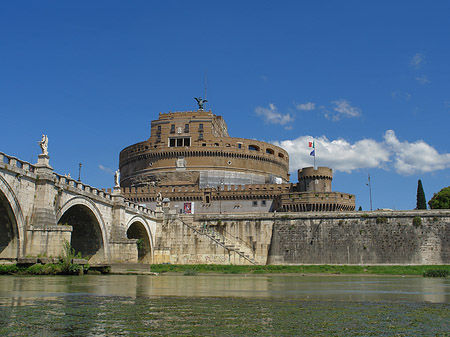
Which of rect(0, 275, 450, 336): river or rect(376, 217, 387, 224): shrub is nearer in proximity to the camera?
rect(0, 275, 450, 336): river

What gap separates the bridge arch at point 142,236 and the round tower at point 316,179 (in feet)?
79.8

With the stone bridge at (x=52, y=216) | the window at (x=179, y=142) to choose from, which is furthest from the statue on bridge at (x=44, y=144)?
the window at (x=179, y=142)

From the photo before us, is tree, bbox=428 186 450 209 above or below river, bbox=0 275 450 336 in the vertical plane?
above

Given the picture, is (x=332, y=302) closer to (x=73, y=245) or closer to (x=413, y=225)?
(x=73, y=245)

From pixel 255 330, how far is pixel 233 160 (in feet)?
240

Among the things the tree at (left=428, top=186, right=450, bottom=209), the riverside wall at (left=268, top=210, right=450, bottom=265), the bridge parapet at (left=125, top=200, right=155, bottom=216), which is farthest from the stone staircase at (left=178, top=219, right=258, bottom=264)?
the tree at (left=428, top=186, right=450, bottom=209)

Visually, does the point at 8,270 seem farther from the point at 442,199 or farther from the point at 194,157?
the point at 442,199

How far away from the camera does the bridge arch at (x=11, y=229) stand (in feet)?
90.4

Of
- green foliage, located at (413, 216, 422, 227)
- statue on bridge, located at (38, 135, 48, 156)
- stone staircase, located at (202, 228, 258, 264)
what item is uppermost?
statue on bridge, located at (38, 135, 48, 156)

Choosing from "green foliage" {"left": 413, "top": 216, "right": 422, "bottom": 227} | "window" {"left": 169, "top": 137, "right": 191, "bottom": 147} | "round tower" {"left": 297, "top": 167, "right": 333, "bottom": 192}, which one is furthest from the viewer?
"window" {"left": 169, "top": 137, "right": 191, "bottom": 147}

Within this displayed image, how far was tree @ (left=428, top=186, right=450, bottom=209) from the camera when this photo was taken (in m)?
66.1

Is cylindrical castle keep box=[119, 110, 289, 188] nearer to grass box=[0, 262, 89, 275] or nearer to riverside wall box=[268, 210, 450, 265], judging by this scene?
riverside wall box=[268, 210, 450, 265]

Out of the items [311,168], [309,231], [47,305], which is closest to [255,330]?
[47,305]

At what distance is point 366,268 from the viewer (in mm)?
45344
